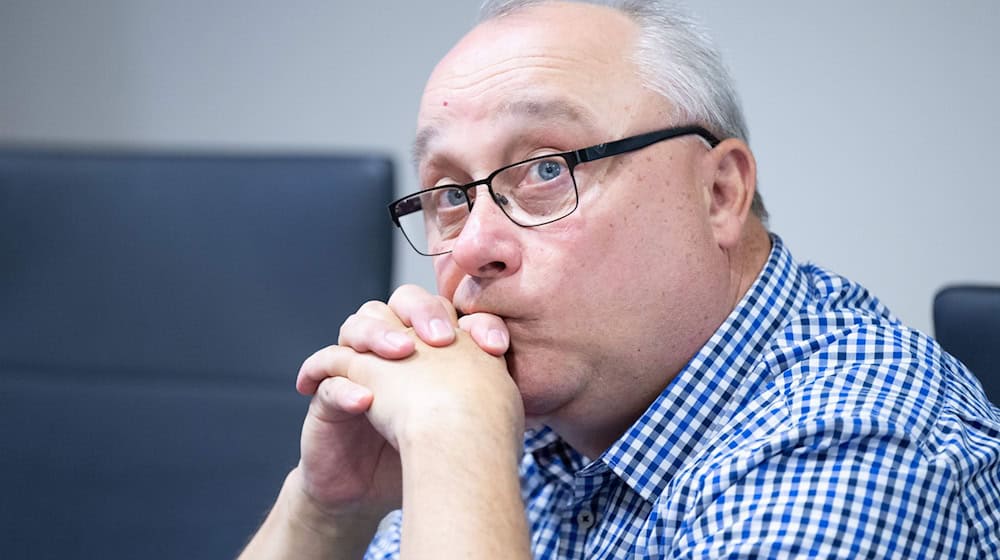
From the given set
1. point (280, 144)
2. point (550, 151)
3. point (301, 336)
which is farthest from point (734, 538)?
point (280, 144)

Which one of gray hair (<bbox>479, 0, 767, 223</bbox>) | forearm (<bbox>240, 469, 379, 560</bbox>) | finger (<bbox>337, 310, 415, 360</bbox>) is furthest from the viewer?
forearm (<bbox>240, 469, 379, 560</bbox>)

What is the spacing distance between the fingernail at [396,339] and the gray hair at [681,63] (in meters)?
0.38

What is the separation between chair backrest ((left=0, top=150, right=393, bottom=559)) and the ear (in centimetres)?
67

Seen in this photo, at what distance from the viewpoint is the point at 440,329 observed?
1.08m

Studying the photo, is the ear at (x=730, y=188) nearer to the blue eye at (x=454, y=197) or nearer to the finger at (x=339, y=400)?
the blue eye at (x=454, y=197)

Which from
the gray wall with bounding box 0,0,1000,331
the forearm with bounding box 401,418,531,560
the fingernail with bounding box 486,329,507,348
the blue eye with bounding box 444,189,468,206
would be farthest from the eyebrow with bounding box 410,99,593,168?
the gray wall with bounding box 0,0,1000,331

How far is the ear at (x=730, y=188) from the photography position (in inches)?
46.1

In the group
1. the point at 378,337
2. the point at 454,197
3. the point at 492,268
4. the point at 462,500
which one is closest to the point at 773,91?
the point at 454,197

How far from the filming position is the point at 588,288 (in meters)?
1.08

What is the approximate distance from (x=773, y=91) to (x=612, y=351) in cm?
126

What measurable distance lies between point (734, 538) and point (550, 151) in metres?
0.44

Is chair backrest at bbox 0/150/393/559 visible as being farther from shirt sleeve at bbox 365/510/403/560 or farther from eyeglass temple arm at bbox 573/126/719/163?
eyeglass temple arm at bbox 573/126/719/163

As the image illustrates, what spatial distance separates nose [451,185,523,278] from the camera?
3.56ft

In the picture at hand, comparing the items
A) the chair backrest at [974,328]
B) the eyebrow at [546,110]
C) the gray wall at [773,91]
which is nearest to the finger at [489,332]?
the eyebrow at [546,110]
